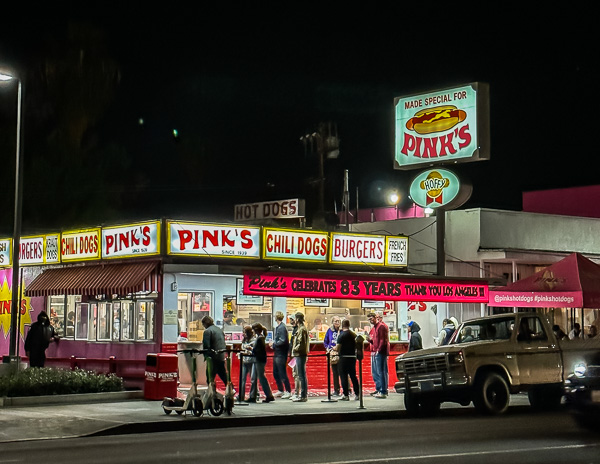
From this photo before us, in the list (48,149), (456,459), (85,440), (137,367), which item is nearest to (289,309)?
(137,367)

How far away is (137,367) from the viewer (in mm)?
23516

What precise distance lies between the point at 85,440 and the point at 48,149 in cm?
3320

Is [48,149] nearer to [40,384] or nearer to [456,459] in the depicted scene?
[40,384]

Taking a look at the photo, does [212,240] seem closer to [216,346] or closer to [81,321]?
[81,321]

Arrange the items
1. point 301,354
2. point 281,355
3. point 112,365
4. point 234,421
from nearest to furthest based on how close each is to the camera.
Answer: point 234,421 < point 301,354 < point 281,355 < point 112,365

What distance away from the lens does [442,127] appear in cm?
2845

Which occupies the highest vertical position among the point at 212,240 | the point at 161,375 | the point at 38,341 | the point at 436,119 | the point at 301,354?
the point at 436,119

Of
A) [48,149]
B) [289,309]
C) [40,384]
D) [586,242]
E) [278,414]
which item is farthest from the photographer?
[48,149]

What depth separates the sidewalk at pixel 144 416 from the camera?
16.1 m

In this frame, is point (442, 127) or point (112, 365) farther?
point (442, 127)

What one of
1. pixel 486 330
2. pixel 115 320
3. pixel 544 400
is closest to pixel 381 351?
pixel 486 330

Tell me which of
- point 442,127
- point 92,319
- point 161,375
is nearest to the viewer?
point 161,375

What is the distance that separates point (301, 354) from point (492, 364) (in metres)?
4.71

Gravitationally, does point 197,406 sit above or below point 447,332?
below
